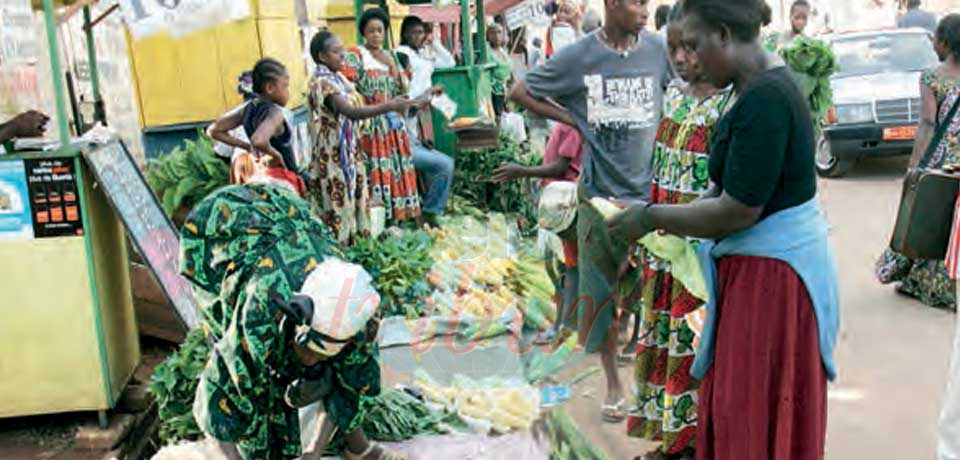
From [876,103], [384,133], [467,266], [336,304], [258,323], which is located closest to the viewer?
[336,304]

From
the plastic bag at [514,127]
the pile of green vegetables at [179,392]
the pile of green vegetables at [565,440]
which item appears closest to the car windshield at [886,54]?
the plastic bag at [514,127]

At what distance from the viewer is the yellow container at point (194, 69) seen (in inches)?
281

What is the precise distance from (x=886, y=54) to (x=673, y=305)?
8.41 m

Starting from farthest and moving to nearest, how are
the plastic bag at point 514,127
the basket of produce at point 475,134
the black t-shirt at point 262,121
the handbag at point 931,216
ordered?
the plastic bag at point 514,127
the basket of produce at point 475,134
the black t-shirt at point 262,121
the handbag at point 931,216

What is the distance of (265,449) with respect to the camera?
2.68m

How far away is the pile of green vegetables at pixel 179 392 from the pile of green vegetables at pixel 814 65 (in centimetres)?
378

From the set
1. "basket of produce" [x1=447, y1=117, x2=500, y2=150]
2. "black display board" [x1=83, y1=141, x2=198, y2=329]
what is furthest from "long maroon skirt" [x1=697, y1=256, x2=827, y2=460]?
"basket of produce" [x1=447, y1=117, x2=500, y2=150]

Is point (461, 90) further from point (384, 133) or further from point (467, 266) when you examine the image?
point (467, 266)

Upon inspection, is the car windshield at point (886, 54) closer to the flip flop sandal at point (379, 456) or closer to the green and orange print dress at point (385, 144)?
the green and orange print dress at point (385, 144)

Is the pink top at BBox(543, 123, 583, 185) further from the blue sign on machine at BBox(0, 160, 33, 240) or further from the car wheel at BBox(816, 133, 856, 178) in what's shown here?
the car wheel at BBox(816, 133, 856, 178)

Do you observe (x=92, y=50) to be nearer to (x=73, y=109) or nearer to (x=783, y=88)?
(x=73, y=109)

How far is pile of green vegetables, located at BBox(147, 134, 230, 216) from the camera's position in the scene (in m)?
5.74

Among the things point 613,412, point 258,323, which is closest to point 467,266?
point 613,412

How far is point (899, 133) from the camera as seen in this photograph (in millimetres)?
9156
